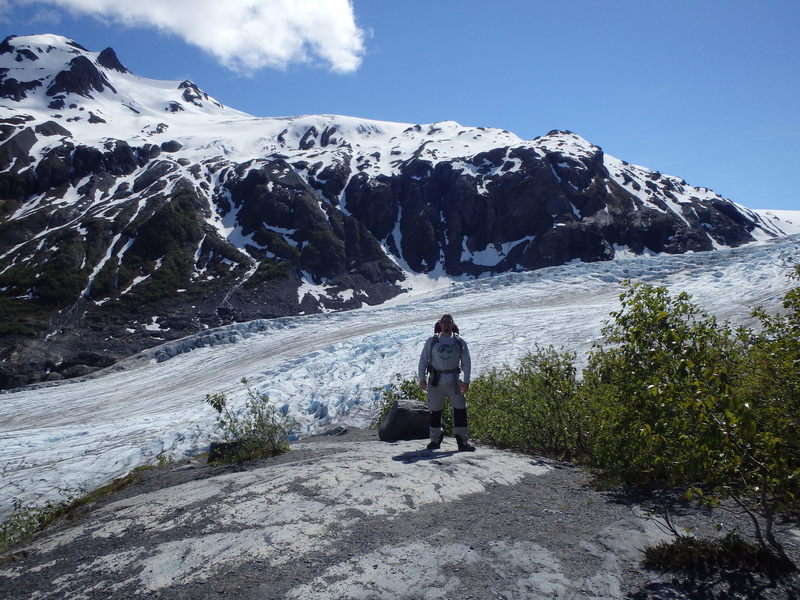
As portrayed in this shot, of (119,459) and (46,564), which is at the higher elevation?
(46,564)

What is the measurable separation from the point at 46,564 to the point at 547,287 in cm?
3769

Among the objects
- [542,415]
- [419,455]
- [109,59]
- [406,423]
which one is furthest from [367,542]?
[109,59]

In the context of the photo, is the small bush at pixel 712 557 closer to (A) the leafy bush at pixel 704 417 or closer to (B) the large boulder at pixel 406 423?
(A) the leafy bush at pixel 704 417

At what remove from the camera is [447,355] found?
28.7 feet

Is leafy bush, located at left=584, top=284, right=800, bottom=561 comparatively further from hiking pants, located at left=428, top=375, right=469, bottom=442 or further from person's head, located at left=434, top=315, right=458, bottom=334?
person's head, located at left=434, top=315, right=458, bottom=334

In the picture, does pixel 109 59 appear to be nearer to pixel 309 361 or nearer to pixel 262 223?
pixel 262 223

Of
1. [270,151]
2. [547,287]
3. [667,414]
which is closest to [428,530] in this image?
[667,414]

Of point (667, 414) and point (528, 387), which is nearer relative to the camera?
point (667, 414)

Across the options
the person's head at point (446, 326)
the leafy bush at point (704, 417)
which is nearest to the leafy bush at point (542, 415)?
the leafy bush at point (704, 417)

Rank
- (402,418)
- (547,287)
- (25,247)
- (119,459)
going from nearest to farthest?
(402,418), (119,459), (547,287), (25,247)

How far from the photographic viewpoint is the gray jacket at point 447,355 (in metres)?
8.73

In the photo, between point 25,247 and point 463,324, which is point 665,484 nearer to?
point 463,324

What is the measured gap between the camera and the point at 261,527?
5.24 metres

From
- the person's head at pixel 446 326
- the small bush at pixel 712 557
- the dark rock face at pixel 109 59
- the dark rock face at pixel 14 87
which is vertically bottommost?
the small bush at pixel 712 557
